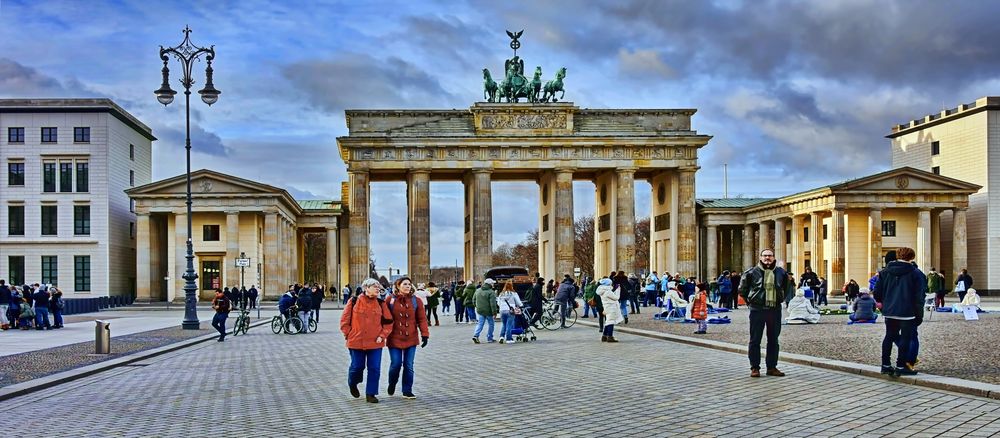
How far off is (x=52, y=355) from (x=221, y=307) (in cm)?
693

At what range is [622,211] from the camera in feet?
284

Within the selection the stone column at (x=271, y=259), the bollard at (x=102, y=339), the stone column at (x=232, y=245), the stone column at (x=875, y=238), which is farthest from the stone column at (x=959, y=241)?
the bollard at (x=102, y=339)

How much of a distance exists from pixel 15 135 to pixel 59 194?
4851 millimetres

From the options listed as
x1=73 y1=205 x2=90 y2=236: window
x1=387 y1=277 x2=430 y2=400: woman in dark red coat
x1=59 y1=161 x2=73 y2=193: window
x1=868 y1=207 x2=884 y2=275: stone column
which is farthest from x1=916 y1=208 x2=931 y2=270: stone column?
x1=387 y1=277 x2=430 y2=400: woman in dark red coat

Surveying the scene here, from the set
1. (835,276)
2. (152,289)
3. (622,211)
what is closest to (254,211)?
(152,289)

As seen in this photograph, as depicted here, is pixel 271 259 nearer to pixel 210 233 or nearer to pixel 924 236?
pixel 210 233

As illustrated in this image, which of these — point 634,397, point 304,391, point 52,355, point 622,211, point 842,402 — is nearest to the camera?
point 842,402

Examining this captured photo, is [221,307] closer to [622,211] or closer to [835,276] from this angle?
[835,276]

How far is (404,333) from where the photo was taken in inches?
598

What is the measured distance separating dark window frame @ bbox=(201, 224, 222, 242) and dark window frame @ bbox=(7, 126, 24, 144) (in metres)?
13.5

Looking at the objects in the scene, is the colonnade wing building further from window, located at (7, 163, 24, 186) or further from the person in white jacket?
the person in white jacket

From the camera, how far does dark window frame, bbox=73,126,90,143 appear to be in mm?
73875

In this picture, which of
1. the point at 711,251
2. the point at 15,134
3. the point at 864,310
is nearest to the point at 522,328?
the point at 864,310

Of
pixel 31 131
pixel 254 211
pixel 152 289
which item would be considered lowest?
pixel 152 289
